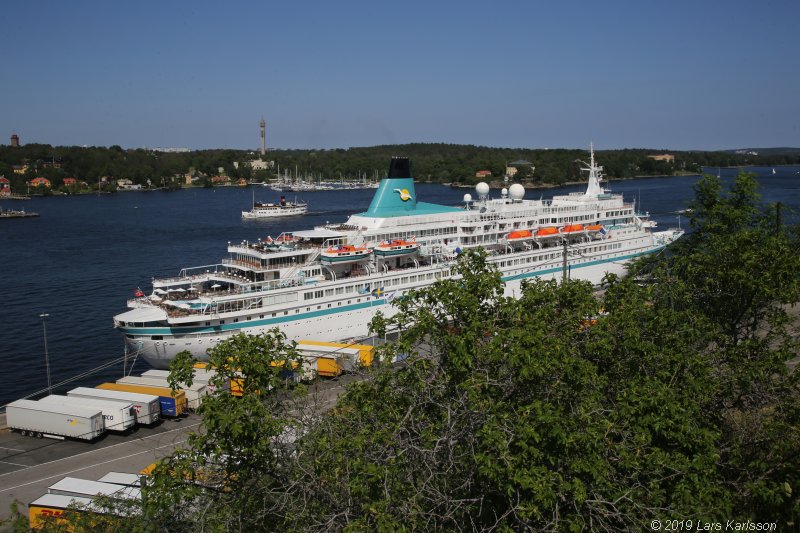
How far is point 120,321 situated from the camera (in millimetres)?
23781

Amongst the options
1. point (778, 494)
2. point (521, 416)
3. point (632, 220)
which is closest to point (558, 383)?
point (521, 416)

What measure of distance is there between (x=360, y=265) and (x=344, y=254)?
193 centimetres

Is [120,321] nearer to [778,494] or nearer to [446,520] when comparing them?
[446,520]

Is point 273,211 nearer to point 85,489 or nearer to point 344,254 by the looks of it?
point 344,254

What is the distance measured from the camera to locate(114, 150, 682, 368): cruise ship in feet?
80.2

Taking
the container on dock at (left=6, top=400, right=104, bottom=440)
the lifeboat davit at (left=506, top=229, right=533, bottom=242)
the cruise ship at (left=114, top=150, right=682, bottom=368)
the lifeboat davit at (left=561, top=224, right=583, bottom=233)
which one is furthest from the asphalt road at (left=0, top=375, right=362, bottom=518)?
the lifeboat davit at (left=561, top=224, right=583, bottom=233)

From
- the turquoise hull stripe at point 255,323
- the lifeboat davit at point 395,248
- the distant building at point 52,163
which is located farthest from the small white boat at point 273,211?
the distant building at point 52,163

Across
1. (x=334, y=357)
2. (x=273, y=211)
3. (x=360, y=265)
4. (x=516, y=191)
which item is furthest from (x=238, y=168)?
(x=334, y=357)

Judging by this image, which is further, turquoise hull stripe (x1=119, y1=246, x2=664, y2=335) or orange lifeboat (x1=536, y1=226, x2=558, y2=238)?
orange lifeboat (x1=536, y1=226, x2=558, y2=238)

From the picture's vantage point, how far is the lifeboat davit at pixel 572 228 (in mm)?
35781

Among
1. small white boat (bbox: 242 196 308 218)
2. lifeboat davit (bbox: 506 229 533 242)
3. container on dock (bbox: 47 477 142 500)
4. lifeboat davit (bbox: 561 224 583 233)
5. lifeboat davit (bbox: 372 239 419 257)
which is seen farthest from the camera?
small white boat (bbox: 242 196 308 218)

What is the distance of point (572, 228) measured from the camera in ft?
118

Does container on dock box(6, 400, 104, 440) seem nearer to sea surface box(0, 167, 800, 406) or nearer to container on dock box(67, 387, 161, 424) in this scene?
container on dock box(67, 387, 161, 424)

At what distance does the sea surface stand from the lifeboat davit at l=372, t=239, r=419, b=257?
427 inches
